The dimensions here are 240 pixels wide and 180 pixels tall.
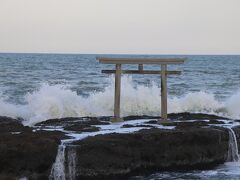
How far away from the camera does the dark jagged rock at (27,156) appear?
10234 millimetres

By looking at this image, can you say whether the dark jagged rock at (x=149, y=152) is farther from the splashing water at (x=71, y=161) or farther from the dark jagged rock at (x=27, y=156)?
the dark jagged rock at (x=27, y=156)

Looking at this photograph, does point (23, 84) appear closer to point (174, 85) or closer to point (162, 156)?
point (174, 85)

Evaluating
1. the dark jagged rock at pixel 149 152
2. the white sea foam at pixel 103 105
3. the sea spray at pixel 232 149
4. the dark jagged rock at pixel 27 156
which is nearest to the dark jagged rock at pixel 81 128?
the dark jagged rock at pixel 149 152

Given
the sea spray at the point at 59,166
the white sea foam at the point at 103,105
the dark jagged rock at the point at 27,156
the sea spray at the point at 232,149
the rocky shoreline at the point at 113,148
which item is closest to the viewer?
the dark jagged rock at the point at 27,156

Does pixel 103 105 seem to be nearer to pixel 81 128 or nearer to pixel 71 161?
pixel 81 128

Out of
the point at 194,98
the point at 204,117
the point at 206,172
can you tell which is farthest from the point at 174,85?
the point at 206,172

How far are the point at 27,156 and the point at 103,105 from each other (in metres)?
11.0

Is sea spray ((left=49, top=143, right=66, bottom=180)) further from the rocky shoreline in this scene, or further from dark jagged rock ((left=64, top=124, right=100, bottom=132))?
dark jagged rock ((left=64, top=124, right=100, bottom=132))

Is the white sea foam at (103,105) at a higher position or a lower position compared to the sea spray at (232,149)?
higher

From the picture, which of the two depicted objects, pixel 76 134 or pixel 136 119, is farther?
pixel 136 119

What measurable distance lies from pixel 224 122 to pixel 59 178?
5.78 metres

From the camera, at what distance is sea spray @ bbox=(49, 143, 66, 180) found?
34.7 feet

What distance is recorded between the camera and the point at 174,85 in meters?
35.8

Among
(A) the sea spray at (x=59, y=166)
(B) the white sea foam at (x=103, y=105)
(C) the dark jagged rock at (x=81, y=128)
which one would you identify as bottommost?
(A) the sea spray at (x=59, y=166)
